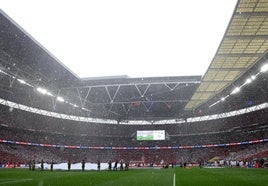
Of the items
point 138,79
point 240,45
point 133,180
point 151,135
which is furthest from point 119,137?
point 133,180

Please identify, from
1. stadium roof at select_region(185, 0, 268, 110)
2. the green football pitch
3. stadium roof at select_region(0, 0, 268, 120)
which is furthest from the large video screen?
the green football pitch

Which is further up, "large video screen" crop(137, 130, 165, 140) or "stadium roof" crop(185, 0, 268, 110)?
"stadium roof" crop(185, 0, 268, 110)

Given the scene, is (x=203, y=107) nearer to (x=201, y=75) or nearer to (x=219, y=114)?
(x=219, y=114)

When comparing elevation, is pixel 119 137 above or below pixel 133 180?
above

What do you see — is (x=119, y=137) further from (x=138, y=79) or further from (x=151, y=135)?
(x=138, y=79)

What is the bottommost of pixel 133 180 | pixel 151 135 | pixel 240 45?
pixel 133 180

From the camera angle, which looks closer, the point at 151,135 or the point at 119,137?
the point at 151,135

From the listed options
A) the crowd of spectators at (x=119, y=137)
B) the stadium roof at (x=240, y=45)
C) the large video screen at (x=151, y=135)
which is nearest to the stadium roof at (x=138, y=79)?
the stadium roof at (x=240, y=45)

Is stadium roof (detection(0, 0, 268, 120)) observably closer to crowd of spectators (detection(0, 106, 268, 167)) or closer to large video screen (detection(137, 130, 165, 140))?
crowd of spectators (detection(0, 106, 268, 167))

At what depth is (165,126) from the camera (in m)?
78.6

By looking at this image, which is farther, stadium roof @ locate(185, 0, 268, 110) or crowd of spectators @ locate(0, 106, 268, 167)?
crowd of spectators @ locate(0, 106, 268, 167)

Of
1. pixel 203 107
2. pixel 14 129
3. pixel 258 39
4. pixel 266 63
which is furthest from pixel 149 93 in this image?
pixel 14 129

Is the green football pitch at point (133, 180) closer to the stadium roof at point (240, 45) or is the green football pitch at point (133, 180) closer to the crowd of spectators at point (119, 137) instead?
the stadium roof at point (240, 45)

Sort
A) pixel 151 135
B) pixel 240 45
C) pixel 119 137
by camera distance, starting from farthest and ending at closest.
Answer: pixel 119 137 → pixel 151 135 → pixel 240 45
